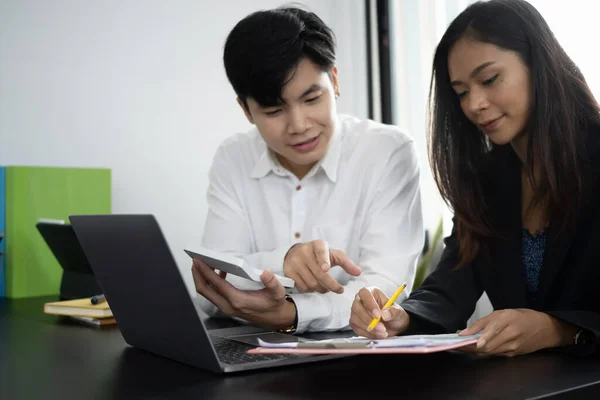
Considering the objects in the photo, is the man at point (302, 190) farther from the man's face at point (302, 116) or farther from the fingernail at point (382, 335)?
the fingernail at point (382, 335)

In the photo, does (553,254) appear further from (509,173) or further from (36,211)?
(36,211)

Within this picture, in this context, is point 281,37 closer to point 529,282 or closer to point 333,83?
point 333,83

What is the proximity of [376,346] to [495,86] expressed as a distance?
28.3 inches

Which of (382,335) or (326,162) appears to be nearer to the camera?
(382,335)

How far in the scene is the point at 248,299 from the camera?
132 centimetres

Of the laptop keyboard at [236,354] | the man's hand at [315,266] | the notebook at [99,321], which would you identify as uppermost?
the man's hand at [315,266]

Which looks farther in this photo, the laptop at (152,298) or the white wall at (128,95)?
the white wall at (128,95)

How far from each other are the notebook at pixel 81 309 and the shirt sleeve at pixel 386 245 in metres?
0.48

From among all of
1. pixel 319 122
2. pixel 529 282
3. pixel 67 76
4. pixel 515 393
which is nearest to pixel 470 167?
pixel 529 282

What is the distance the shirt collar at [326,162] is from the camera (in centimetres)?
192

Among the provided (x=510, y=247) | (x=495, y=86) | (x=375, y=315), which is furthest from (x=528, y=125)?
(x=375, y=315)

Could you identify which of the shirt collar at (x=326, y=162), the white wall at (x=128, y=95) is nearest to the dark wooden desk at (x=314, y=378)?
the shirt collar at (x=326, y=162)

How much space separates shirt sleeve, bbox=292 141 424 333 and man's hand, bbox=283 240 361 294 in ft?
0.16

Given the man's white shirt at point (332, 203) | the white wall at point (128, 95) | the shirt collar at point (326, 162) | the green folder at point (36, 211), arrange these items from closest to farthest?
→ the man's white shirt at point (332, 203), the shirt collar at point (326, 162), the green folder at point (36, 211), the white wall at point (128, 95)
